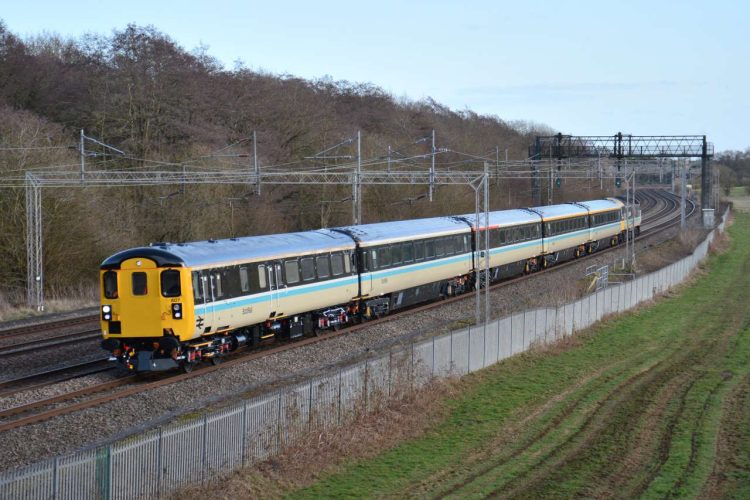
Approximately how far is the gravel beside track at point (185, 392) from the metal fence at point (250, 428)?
6.84ft

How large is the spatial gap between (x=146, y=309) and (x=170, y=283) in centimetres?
84

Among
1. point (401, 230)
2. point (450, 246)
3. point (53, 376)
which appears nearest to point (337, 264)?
point (401, 230)

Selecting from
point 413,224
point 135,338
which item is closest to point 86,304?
point 413,224

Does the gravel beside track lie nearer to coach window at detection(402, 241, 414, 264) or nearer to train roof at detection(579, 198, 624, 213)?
coach window at detection(402, 241, 414, 264)

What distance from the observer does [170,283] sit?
837 inches

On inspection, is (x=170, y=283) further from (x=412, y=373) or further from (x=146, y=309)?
(x=412, y=373)

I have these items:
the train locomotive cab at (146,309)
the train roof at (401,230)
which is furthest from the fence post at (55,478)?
the train roof at (401,230)

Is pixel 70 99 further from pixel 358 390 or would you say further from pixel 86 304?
pixel 358 390

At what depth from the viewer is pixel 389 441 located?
60.2 feet

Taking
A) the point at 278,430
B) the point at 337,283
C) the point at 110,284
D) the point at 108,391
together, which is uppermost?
the point at 110,284

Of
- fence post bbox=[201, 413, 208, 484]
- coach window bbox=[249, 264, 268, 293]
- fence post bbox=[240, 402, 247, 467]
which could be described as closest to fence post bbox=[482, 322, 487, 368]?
coach window bbox=[249, 264, 268, 293]

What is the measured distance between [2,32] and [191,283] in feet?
159

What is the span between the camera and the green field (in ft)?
52.6

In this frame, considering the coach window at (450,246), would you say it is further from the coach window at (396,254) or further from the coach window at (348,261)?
the coach window at (348,261)
